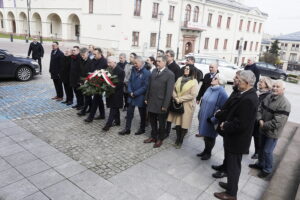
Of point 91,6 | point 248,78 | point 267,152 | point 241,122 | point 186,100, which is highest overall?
point 91,6

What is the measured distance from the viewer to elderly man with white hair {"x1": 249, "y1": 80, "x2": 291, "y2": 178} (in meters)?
4.46

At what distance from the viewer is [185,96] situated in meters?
5.52

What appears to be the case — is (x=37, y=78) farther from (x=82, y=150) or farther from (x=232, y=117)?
(x=232, y=117)

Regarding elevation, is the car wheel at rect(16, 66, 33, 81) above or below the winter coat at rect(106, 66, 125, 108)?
below

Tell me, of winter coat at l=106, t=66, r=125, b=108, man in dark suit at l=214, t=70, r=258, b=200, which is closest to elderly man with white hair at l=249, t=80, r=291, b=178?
man in dark suit at l=214, t=70, r=258, b=200

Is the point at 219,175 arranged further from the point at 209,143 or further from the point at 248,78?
the point at 248,78

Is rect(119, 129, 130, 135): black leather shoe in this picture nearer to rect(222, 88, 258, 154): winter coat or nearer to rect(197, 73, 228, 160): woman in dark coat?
rect(197, 73, 228, 160): woman in dark coat

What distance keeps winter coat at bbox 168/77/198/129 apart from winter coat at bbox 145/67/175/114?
22 centimetres

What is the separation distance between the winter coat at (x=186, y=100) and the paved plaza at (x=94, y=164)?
29.0 inches

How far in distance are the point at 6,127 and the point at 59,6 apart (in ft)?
122

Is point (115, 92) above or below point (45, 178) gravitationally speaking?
above

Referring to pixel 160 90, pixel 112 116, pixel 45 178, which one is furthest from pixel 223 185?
pixel 112 116

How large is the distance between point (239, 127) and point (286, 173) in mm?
2030

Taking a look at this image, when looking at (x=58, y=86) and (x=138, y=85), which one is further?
(x=58, y=86)
